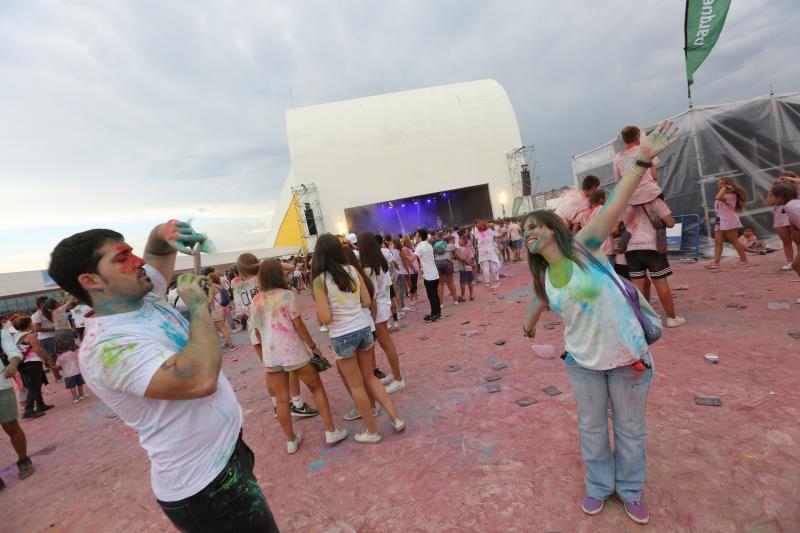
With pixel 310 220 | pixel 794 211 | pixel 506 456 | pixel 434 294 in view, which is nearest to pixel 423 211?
pixel 310 220

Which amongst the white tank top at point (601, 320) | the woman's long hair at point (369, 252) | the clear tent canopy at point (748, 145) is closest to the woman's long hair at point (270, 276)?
the woman's long hair at point (369, 252)

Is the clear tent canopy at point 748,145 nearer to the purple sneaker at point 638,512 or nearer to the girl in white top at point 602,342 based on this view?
the girl in white top at point 602,342

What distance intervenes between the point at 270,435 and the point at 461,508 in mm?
2359

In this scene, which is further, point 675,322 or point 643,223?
point 675,322

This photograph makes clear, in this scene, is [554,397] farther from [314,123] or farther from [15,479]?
[314,123]

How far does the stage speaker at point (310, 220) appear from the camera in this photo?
2567 centimetres

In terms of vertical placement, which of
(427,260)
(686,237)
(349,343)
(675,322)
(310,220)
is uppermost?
(310,220)

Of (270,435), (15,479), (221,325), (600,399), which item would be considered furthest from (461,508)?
(221,325)

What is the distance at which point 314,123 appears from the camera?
1091 inches

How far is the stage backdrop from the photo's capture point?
27797 mm

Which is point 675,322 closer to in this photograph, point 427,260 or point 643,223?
point 643,223

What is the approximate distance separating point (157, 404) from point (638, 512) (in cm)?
236

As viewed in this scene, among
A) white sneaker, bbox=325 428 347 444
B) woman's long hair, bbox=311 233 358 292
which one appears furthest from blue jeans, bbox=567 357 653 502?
white sneaker, bbox=325 428 347 444

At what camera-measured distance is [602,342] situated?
189 cm
